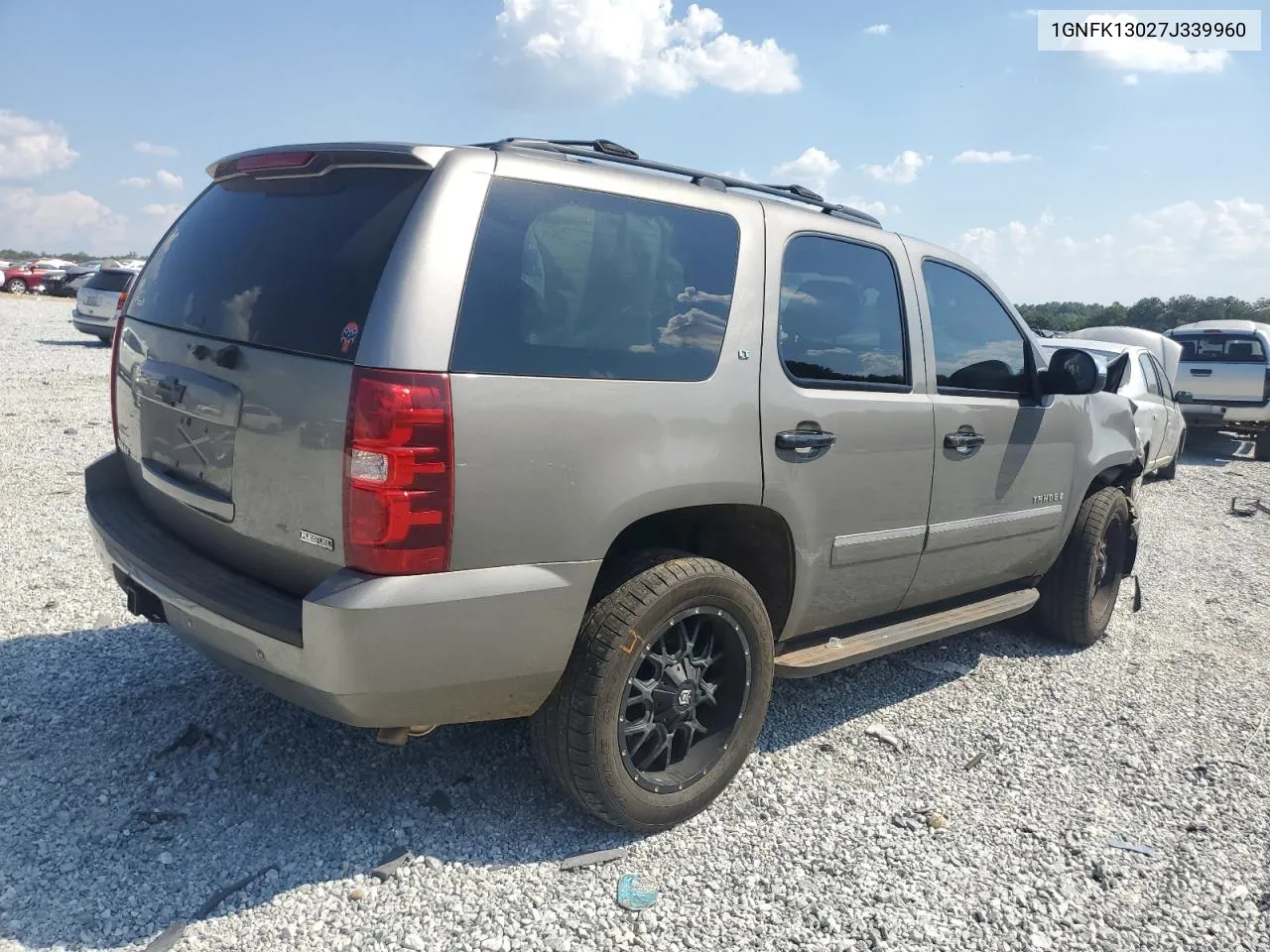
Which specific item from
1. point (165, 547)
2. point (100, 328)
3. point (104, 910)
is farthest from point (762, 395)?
point (100, 328)

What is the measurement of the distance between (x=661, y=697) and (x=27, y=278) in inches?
1656

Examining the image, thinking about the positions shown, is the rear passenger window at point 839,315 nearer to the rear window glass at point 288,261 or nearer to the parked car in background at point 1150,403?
the rear window glass at point 288,261

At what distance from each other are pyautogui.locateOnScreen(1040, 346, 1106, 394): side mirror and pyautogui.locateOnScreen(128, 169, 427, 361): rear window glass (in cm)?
307

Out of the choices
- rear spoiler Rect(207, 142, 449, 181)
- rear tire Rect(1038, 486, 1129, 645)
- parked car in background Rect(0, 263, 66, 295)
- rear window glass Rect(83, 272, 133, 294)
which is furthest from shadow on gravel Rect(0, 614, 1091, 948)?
parked car in background Rect(0, 263, 66, 295)

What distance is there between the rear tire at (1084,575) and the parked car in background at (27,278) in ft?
134

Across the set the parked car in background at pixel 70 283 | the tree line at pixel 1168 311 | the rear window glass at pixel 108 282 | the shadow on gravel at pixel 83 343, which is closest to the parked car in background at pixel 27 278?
the parked car in background at pixel 70 283

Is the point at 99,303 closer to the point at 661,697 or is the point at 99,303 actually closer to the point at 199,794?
the point at 199,794

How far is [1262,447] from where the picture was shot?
14.1m

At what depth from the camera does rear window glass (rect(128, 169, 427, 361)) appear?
8.09ft

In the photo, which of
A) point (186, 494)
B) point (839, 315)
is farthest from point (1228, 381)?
point (186, 494)

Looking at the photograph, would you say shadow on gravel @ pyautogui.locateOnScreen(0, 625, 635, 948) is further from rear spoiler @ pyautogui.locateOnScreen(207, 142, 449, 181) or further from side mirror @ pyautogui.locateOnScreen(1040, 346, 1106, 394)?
side mirror @ pyautogui.locateOnScreen(1040, 346, 1106, 394)

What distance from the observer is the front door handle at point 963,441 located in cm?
379

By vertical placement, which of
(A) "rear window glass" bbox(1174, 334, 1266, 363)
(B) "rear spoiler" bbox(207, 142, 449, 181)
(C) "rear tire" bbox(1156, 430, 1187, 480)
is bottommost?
(C) "rear tire" bbox(1156, 430, 1187, 480)

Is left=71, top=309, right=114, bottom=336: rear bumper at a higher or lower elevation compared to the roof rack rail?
lower
